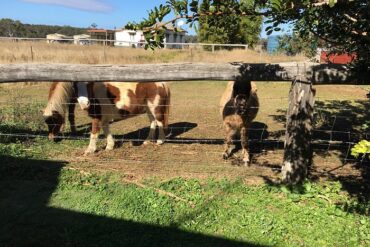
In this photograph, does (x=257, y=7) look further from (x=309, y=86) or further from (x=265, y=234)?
(x=265, y=234)

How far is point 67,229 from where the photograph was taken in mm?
3949

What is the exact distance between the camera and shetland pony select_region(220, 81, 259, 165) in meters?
5.64

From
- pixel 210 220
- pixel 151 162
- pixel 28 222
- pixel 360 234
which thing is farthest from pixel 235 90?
pixel 28 222

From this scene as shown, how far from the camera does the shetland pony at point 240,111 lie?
5637 mm

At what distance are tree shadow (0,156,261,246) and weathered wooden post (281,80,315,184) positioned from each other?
56.1 inches

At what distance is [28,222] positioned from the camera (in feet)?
13.5

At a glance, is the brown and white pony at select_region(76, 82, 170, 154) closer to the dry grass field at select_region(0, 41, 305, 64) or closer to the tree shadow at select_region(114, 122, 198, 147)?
the tree shadow at select_region(114, 122, 198, 147)

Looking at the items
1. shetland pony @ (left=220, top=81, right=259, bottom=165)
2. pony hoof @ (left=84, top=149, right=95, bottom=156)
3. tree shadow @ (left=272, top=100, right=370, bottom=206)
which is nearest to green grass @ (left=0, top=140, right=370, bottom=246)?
tree shadow @ (left=272, top=100, right=370, bottom=206)

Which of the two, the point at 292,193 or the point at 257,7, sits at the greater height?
the point at 257,7

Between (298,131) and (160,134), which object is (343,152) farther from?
(160,134)

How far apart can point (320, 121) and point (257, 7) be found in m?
5.65

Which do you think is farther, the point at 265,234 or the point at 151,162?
the point at 151,162

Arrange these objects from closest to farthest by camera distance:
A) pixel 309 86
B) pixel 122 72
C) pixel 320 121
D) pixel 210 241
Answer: pixel 210 241 < pixel 309 86 < pixel 122 72 < pixel 320 121

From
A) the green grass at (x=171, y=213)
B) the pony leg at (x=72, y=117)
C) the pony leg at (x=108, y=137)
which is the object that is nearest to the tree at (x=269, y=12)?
the green grass at (x=171, y=213)
